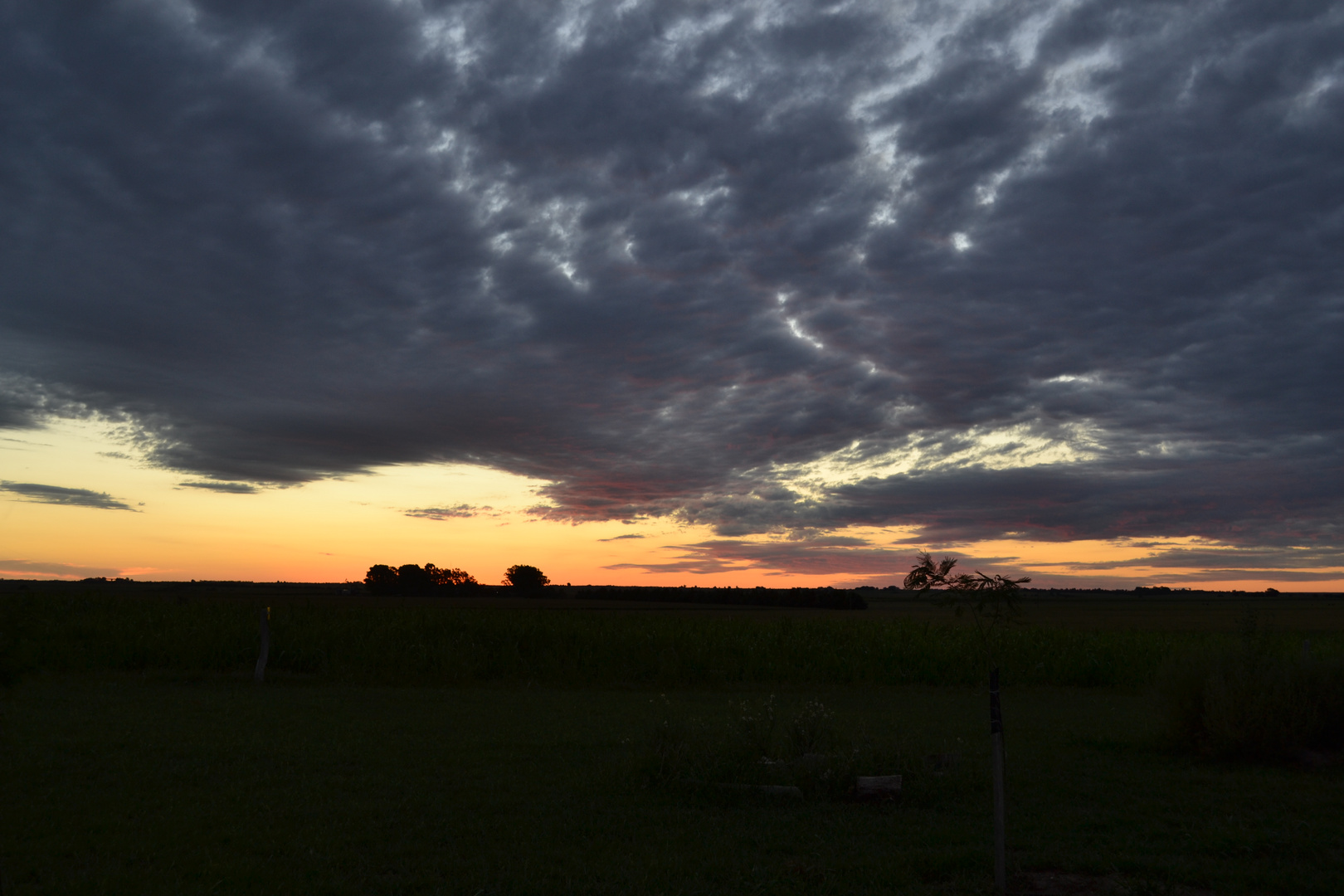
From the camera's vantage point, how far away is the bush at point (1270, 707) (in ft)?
44.5

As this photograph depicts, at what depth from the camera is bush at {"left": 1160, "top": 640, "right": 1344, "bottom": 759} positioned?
13562mm

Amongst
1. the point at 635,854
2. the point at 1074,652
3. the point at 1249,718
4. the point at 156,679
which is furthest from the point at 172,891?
the point at 1074,652

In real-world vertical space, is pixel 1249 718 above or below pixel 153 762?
above

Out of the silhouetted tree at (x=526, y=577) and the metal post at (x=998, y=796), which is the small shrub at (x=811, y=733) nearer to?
the metal post at (x=998, y=796)

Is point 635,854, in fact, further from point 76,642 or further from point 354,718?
point 76,642

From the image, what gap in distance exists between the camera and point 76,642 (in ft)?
91.8

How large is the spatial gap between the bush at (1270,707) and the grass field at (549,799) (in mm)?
371

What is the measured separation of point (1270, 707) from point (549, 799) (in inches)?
468

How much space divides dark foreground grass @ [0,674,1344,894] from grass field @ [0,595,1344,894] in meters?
0.04

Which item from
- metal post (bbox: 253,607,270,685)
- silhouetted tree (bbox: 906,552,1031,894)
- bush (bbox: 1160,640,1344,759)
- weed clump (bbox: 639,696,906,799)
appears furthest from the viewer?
metal post (bbox: 253,607,270,685)

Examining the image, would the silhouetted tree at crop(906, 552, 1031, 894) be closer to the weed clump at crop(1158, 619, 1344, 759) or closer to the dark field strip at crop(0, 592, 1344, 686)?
the weed clump at crop(1158, 619, 1344, 759)

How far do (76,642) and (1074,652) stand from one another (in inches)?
1376

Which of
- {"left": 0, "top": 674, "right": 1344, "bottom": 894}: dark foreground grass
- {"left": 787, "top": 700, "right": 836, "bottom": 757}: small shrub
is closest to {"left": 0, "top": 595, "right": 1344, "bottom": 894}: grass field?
{"left": 0, "top": 674, "right": 1344, "bottom": 894}: dark foreground grass

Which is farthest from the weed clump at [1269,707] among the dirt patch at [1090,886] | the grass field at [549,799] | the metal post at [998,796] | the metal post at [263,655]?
the metal post at [263,655]
